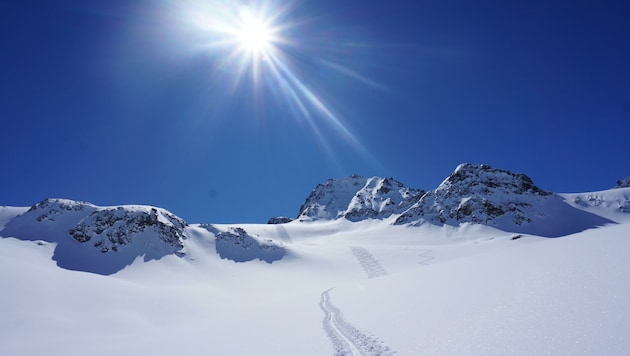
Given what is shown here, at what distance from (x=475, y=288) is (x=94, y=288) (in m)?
32.0

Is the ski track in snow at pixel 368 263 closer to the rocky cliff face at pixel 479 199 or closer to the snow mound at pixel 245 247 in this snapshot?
the snow mound at pixel 245 247

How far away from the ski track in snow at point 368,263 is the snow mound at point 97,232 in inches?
1332

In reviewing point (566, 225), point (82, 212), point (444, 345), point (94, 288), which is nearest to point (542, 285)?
point (444, 345)

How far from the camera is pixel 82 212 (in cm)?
6084

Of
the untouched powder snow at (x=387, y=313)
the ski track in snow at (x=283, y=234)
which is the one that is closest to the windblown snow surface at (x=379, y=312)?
the untouched powder snow at (x=387, y=313)

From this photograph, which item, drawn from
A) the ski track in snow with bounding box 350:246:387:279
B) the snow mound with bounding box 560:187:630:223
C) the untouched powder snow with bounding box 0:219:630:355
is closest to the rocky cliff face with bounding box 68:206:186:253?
the untouched powder snow with bounding box 0:219:630:355

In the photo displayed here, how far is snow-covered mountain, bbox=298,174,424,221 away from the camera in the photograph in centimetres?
14301

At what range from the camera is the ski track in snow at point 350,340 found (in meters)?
9.41

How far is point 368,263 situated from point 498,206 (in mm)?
67028

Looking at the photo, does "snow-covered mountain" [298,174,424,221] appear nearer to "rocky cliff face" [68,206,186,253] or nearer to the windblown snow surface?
"rocky cliff face" [68,206,186,253]

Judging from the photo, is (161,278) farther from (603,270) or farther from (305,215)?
(305,215)

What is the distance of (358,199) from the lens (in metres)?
157

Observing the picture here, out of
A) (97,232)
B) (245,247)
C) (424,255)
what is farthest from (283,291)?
(97,232)

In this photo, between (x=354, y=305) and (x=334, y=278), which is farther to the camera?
(x=334, y=278)
